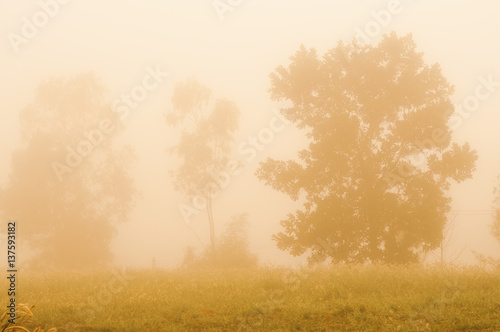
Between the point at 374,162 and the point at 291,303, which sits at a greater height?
the point at 374,162

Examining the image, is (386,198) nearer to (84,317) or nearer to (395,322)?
(395,322)

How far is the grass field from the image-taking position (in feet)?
32.5

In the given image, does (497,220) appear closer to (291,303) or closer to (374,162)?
(374,162)

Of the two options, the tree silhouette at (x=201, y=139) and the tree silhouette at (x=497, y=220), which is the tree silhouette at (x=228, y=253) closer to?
the tree silhouette at (x=201, y=139)

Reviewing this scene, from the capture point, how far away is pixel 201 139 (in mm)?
42438

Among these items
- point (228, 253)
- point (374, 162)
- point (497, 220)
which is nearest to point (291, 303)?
point (374, 162)

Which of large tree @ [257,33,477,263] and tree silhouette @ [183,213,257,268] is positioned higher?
large tree @ [257,33,477,263]

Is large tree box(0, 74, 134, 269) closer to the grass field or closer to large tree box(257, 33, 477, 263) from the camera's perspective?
large tree box(257, 33, 477, 263)

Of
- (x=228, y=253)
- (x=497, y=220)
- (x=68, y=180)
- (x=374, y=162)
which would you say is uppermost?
(x=68, y=180)

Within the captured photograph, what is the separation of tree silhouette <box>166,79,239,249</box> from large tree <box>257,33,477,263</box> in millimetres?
17617

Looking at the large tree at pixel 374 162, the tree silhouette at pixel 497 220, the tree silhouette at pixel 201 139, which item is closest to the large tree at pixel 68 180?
the tree silhouette at pixel 201 139

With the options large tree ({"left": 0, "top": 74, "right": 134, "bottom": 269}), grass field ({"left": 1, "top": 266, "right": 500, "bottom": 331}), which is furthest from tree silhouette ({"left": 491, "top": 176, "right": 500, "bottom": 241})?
large tree ({"left": 0, "top": 74, "right": 134, "bottom": 269})

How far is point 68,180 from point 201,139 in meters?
12.1

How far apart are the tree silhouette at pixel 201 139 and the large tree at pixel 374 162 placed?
17.6 metres
